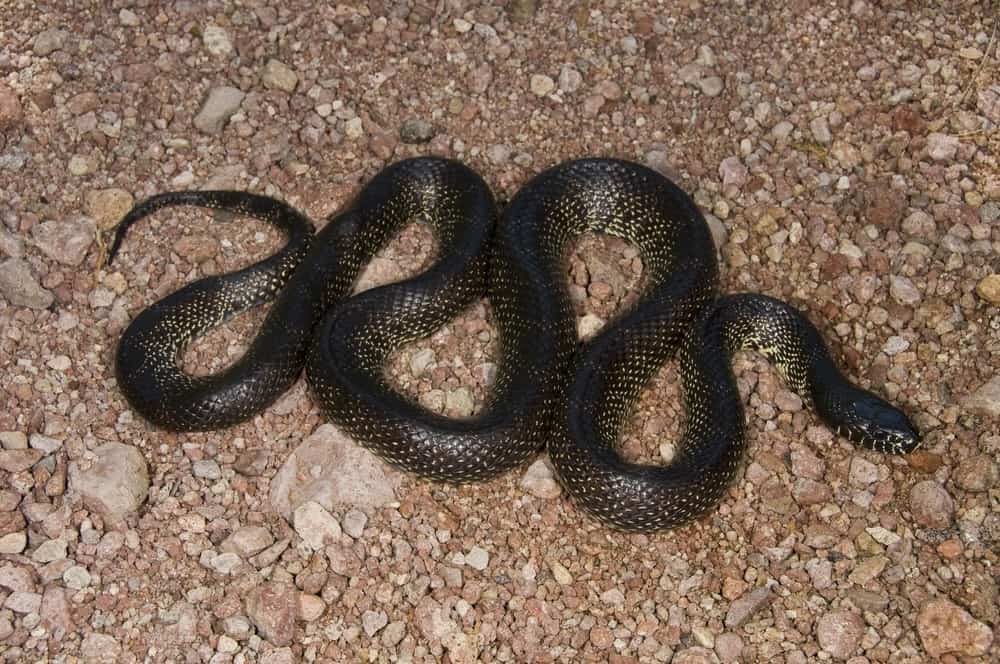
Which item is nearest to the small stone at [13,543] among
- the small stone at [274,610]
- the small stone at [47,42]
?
the small stone at [274,610]

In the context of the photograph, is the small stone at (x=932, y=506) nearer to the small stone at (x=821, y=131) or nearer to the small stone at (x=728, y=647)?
the small stone at (x=728, y=647)

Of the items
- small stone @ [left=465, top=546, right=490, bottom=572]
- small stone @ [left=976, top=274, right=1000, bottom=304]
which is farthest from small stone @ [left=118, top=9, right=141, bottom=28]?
small stone @ [left=976, top=274, right=1000, bottom=304]

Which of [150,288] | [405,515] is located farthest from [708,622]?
[150,288]

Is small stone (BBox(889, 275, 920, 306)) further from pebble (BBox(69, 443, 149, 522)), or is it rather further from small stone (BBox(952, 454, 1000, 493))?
pebble (BBox(69, 443, 149, 522))

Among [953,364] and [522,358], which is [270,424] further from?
[953,364]

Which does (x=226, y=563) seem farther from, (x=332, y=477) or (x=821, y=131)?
(x=821, y=131)

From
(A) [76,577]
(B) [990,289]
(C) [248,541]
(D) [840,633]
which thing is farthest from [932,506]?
(A) [76,577]
